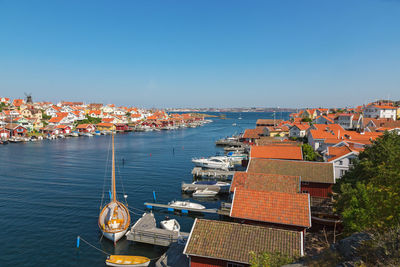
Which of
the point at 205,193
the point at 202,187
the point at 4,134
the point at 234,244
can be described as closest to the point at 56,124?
the point at 4,134

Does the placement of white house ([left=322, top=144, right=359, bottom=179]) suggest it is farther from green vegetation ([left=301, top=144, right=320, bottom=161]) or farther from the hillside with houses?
the hillside with houses

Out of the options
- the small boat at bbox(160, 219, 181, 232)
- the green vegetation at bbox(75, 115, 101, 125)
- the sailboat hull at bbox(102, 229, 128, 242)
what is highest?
the green vegetation at bbox(75, 115, 101, 125)

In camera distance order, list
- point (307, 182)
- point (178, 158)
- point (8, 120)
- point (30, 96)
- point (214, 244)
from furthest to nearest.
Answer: point (30, 96)
point (8, 120)
point (178, 158)
point (307, 182)
point (214, 244)

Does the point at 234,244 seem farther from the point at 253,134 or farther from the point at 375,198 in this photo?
the point at 253,134

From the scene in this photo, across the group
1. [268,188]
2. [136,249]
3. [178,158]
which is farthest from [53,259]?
[178,158]

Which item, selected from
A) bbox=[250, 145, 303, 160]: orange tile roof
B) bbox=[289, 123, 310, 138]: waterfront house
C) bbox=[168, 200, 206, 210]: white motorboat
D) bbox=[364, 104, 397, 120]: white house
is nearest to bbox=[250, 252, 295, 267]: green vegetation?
bbox=[168, 200, 206, 210]: white motorboat

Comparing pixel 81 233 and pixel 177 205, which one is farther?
pixel 177 205

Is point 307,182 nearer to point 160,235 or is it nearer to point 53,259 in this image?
point 160,235
